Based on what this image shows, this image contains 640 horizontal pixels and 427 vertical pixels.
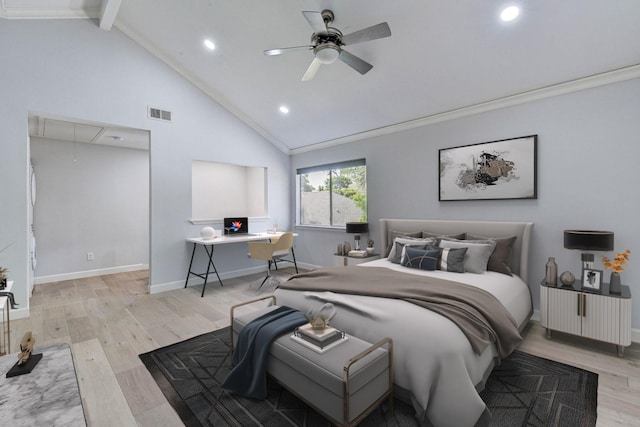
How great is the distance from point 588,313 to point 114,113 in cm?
574

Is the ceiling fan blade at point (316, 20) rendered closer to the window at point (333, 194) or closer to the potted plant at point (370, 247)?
the window at point (333, 194)

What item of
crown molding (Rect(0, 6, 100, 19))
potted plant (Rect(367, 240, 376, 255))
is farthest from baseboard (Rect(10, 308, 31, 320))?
potted plant (Rect(367, 240, 376, 255))

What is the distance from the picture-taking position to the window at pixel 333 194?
16.7ft

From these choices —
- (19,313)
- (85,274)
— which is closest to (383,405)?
(19,313)

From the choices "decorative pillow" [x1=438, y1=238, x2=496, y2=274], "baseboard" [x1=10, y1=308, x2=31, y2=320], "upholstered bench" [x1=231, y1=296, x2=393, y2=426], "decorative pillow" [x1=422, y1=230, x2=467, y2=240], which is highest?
"decorative pillow" [x1=422, y1=230, x2=467, y2=240]

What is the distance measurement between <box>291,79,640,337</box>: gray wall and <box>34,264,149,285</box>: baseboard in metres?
5.42

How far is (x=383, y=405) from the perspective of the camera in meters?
1.93

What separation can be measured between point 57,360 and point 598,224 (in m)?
4.39

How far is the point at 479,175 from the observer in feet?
12.0

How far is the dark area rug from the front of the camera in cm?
180

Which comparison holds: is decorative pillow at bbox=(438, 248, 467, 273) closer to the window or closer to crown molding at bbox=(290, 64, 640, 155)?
crown molding at bbox=(290, 64, 640, 155)

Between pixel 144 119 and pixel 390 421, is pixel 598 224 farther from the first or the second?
pixel 144 119

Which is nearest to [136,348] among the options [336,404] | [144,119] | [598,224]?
[336,404]

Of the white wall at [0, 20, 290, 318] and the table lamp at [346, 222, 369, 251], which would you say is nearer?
the white wall at [0, 20, 290, 318]
